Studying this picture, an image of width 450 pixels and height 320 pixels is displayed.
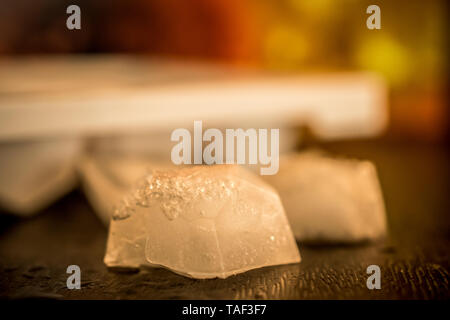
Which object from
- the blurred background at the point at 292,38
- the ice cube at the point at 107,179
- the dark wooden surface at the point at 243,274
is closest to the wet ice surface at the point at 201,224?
the dark wooden surface at the point at 243,274

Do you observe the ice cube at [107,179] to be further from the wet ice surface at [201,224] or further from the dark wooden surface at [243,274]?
the wet ice surface at [201,224]

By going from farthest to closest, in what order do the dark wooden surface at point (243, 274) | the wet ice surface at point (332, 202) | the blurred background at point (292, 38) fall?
the blurred background at point (292, 38) → the wet ice surface at point (332, 202) → the dark wooden surface at point (243, 274)

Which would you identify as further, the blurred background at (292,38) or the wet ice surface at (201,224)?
the blurred background at (292,38)

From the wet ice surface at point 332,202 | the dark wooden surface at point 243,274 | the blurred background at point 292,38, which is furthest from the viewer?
the blurred background at point 292,38

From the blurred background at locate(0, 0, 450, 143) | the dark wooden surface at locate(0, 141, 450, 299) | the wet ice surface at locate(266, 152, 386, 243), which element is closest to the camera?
the dark wooden surface at locate(0, 141, 450, 299)

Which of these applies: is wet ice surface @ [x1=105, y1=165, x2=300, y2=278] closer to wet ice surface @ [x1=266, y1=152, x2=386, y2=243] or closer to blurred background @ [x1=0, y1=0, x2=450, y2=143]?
wet ice surface @ [x1=266, y1=152, x2=386, y2=243]

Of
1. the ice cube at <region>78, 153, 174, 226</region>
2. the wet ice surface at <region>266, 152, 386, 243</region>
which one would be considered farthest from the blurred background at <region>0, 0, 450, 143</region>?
the wet ice surface at <region>266, 152, 386, 243</region>

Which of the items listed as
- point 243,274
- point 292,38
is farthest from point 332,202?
point 292,38

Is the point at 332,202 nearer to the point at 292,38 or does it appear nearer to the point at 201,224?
the point at 201,224
